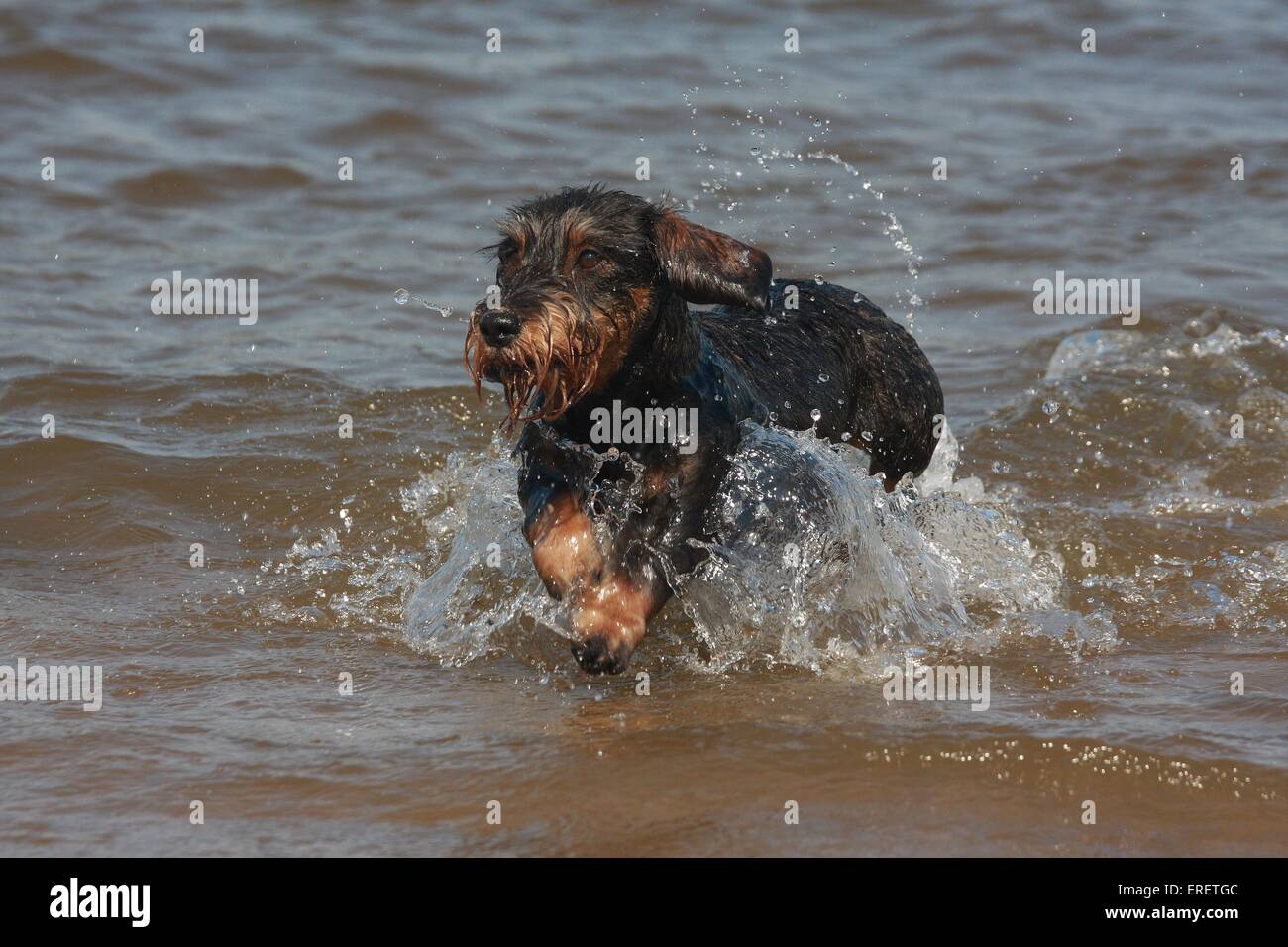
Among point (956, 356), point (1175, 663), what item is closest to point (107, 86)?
point (956, 356)

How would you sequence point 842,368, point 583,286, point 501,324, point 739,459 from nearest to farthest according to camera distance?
point 501,324
point 583,286
point 739,459
point 842,368

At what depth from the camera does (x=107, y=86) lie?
15.7 meters

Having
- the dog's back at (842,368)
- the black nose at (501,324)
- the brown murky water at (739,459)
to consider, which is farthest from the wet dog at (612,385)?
the dog's back at (842,368)

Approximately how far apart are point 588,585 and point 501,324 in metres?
1.06

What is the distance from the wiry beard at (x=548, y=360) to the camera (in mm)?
5527

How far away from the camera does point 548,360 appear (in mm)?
5547

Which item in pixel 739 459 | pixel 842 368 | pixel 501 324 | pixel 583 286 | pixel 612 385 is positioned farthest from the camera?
pixel 842 368

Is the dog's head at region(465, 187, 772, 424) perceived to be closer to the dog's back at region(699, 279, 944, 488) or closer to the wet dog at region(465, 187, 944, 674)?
the wet dog at region(465, 187, 944, 674)

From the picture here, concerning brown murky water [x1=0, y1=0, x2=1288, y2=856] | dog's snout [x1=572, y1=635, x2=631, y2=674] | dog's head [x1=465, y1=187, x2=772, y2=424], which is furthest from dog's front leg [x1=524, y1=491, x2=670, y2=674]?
dog's head [x1=465, y1=187, x2=772, y2=424]

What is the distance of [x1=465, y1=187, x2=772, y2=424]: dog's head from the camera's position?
556 cm

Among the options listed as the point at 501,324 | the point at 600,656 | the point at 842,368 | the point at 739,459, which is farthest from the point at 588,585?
the point at 842,368

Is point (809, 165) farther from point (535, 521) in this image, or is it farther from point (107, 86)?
point (535, 521)

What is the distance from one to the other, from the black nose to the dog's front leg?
0.80m

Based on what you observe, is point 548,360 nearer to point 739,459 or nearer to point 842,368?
point 739,459
